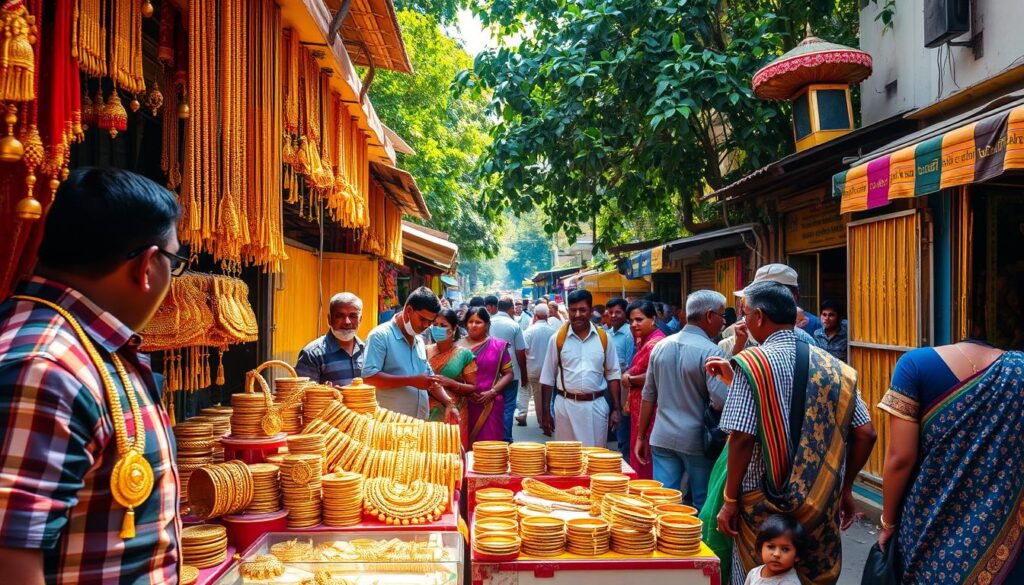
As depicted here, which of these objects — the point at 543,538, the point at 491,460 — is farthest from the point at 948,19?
the point at 543,538

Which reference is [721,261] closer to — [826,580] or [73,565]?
[826,580]

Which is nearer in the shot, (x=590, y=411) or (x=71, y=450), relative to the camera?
(x=71, y=450)

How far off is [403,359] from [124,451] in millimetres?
3986

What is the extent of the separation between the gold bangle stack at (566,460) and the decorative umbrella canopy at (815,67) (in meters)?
5.30

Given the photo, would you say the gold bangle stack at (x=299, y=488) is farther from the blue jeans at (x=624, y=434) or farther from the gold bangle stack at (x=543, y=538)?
the blue jeans at (x=624, y=434)

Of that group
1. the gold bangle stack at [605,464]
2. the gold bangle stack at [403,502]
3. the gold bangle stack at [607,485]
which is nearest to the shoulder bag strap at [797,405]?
the gold bangle stack at [607,485]

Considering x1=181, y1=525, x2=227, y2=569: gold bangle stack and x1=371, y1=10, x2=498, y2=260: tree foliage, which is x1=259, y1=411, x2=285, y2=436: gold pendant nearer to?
x1=181, y1=525, x2=227, y2=569: gold bangle stack

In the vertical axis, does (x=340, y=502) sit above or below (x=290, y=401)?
below

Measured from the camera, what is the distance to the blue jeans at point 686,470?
15.7 ft

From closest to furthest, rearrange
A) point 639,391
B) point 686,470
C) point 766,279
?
1. point 766,279
2. point 686,470
3. point 639,391

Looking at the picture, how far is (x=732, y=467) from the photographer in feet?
10.4

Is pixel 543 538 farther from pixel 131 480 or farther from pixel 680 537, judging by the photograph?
pixel 131 480

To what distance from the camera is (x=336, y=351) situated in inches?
199

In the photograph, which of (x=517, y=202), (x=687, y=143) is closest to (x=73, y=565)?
(x=687, y=143)
